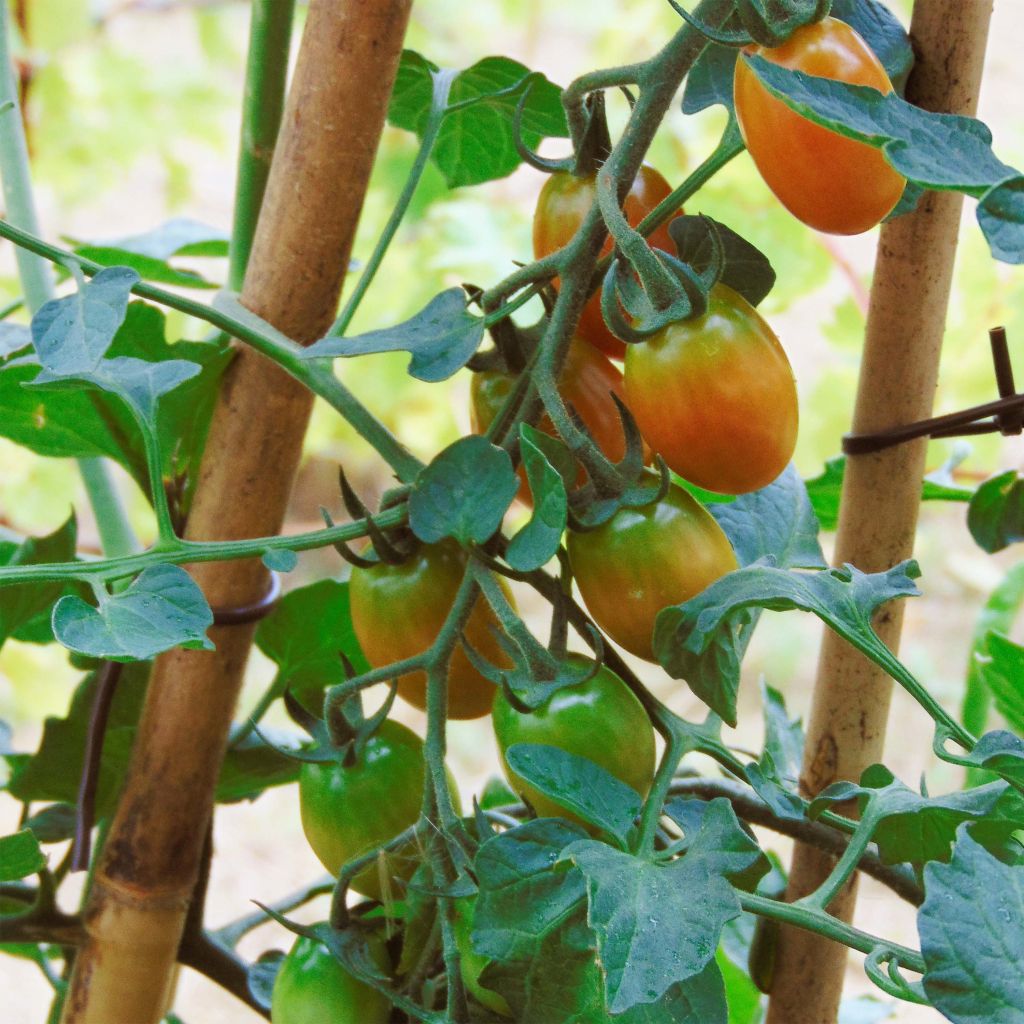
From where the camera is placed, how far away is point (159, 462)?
0.34 m

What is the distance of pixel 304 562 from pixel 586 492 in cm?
159

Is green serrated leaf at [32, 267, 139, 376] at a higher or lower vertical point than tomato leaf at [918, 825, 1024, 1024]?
higher

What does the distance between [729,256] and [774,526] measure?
111mm

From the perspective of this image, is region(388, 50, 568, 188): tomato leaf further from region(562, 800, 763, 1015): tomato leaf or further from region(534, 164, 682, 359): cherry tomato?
region(562, 800, 763, 1015): tomato leaf

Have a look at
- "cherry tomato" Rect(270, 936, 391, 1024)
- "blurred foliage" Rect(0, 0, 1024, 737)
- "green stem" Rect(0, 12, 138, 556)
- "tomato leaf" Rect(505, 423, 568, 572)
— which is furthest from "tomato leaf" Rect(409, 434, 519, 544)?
"blurred foliage" Rect(0, 0, 1024, 737)

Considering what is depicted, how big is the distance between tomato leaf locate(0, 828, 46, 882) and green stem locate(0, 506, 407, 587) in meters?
0.08

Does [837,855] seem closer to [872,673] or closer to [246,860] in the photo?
[872,673]

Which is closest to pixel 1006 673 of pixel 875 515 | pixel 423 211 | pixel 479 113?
pixel 875 515

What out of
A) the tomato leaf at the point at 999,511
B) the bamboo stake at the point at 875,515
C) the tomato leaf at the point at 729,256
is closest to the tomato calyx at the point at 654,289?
the tomato leaf at the point at 729,256

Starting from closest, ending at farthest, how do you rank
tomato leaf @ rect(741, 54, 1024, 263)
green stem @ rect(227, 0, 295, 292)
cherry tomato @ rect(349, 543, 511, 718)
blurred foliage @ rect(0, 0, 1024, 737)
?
tomato leaf @ rect(741, 54, 1024, 263) → cherry tomato @ rect(349, 543, 511, 718) → green stem @ rect(227, 0, 295, 292) → blurred foliage @ rect(0, 0, 1024, 737)

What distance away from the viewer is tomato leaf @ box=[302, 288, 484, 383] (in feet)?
0.96

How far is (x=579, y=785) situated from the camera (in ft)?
0.85

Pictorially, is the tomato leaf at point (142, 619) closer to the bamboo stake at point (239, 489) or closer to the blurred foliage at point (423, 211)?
the bamboo stake at point (239, 489)

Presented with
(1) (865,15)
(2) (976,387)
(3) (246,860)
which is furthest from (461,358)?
(3) (246,860)
